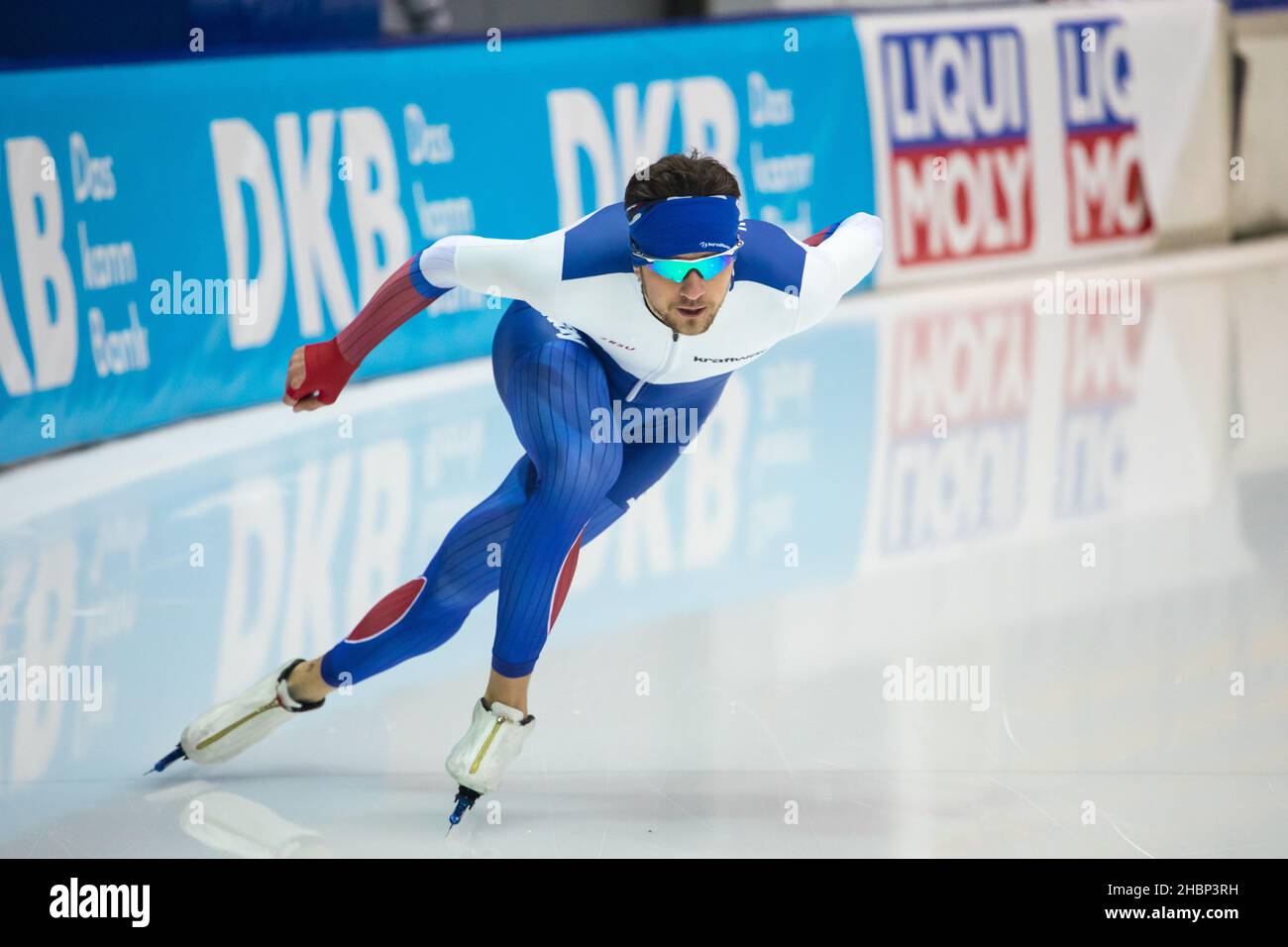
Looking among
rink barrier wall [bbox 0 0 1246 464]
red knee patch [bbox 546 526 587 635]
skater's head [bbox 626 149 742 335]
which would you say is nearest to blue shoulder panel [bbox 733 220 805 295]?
skater's head [bbox 626 149 742 335]

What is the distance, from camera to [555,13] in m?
13.2

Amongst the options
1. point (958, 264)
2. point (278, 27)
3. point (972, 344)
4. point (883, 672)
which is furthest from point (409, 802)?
point (958, 264)

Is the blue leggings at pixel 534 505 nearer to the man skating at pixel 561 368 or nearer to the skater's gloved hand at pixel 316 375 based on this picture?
the man skating at pixel 561 368

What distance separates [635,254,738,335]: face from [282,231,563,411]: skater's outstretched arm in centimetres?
20

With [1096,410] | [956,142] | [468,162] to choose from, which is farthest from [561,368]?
[956,142]

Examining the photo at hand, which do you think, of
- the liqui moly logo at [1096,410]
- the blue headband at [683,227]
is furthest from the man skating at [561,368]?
the liqui moly logo at [1096,410]

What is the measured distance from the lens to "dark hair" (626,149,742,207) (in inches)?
121

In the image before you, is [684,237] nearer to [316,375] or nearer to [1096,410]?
[316,375]

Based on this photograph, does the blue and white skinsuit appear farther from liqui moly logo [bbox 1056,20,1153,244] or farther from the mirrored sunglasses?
liqui moly logo [bbox 1056,20,1153,244]

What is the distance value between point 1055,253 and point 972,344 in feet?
8.43

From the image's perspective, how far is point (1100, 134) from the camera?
11.3 meters

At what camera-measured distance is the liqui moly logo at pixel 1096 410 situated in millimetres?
6113

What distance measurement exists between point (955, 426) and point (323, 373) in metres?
4.24

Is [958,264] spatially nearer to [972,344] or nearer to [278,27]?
[972,344]
